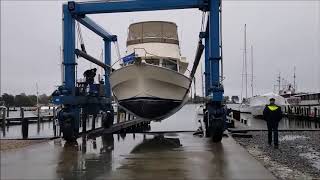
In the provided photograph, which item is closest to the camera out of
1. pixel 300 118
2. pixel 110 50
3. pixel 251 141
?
pixel 251 141

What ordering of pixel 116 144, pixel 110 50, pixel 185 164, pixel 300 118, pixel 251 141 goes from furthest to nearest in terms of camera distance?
1. pixel 300 118
2. pixel 110 50
3. pixel 251 141
4. pixel 116 144
5. pixel 185 164

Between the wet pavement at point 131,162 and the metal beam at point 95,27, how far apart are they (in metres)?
6.16

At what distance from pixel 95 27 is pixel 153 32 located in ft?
9.51

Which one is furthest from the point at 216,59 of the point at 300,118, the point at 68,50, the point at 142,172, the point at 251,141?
the point at 300,118

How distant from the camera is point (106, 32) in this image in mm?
23469

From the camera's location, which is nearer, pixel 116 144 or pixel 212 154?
pixel 212 154

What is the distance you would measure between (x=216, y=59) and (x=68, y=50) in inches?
226

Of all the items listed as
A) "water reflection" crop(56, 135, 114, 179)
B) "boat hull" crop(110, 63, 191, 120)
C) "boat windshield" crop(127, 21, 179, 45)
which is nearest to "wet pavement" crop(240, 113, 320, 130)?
"boat windshield" crop(127, 21, 179, 45)

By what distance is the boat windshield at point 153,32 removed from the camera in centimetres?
2088

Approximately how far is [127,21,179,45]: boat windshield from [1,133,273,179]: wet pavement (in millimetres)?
7238

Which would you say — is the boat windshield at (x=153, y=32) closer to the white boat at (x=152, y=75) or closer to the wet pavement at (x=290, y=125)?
the white boat at (x=152, y=75)

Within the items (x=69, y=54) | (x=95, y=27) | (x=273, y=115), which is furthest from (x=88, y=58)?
(x=273, y=115)

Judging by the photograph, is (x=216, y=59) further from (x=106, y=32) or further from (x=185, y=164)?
(x=106, y=32)

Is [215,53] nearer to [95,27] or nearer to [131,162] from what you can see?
[131,162]
